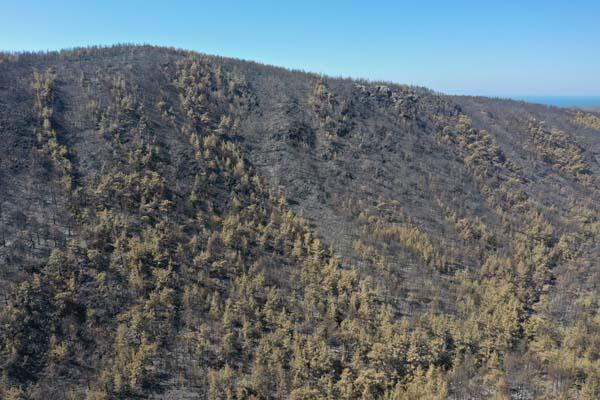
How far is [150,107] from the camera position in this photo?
56094mm

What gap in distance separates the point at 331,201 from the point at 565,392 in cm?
3076

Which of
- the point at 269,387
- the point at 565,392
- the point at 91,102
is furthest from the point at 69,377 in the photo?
the point at 91,102

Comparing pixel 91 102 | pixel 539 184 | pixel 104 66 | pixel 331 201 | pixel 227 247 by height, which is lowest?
pixel 227 247

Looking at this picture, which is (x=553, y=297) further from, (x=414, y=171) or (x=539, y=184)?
(x=539, y=184)

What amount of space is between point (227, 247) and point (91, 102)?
103ft

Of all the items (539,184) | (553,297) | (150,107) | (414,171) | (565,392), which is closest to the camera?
(565,392)

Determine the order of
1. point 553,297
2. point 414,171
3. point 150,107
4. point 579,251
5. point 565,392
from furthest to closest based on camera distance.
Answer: point 414,171 < point 150,107 < point 579,251 < point 553,297 < point 565,392

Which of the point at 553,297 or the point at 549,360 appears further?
the point at 553,297

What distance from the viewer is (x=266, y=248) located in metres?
38.5

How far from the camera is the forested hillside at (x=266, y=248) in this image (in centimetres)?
2553

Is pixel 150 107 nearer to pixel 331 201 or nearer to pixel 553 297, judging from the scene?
pixel 331 201

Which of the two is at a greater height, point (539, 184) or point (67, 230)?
point (539, 184)

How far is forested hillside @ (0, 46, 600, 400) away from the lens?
25.5 m

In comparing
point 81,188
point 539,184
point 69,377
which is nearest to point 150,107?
point 81,188
